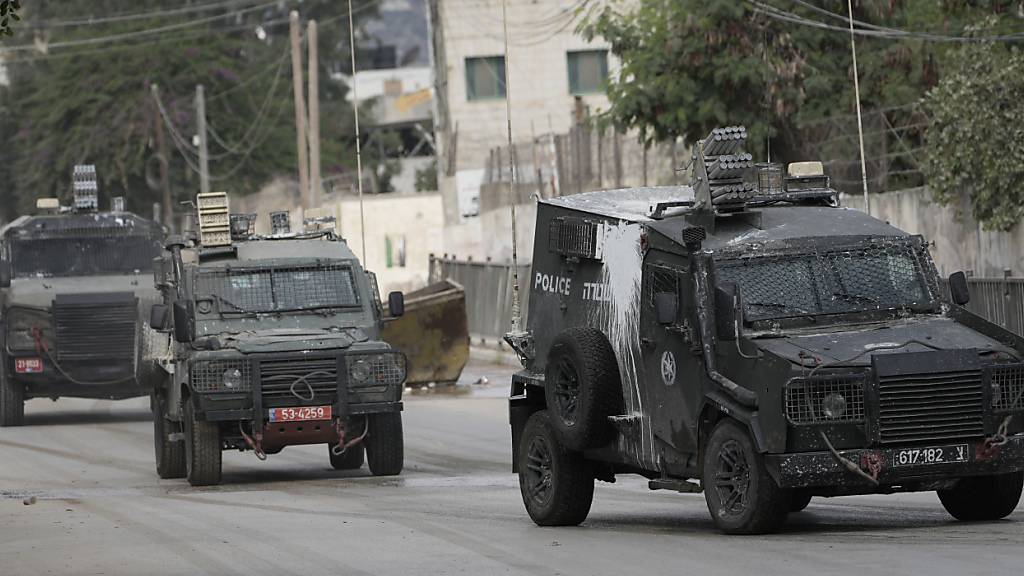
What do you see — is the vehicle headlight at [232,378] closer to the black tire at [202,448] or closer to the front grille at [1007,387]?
the black tire at [202,448]

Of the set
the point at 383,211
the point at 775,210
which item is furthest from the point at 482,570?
the point at 383,211

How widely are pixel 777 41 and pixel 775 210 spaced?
2055 centimetres

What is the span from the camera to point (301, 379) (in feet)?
56.8

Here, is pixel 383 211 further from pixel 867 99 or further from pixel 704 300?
pixel 704 300

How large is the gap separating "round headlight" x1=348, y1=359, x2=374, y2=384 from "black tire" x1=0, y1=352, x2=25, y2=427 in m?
9.95

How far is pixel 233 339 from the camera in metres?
17.8

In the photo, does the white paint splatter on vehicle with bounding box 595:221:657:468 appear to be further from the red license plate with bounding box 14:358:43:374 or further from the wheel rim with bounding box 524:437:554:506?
the red license plate with bounding box 14:358:43:374

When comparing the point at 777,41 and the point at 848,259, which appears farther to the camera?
the point at 777,41

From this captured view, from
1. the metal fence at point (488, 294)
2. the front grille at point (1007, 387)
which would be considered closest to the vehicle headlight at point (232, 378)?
the front grille at point (1007, 387)

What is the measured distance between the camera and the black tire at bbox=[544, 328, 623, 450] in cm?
1282

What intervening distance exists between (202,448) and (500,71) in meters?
42.5

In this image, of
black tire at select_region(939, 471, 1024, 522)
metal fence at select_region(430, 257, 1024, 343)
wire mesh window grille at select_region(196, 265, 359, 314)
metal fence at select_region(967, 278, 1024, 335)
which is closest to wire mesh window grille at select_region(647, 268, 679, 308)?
black tire at select_region(939, 471, 1024, 522)

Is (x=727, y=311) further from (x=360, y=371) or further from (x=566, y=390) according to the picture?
(x=360, y=371)

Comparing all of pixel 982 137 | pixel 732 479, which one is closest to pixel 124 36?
pixel 982 137
